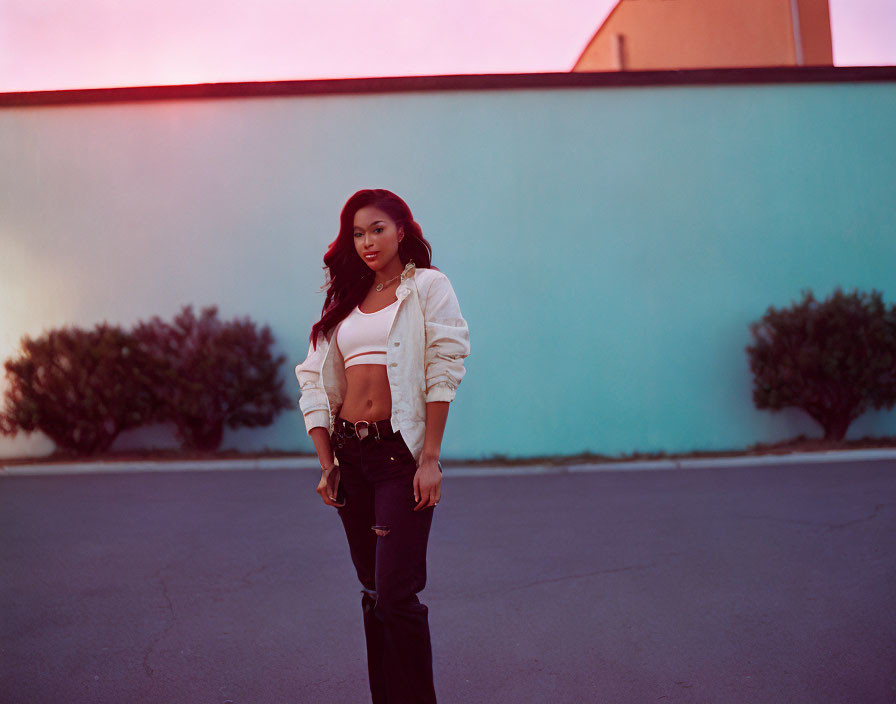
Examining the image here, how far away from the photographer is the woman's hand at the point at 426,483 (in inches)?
102

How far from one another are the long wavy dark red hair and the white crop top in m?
0.09

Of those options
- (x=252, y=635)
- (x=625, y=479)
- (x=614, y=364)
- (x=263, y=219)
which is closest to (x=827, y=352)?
(x=614, y=364)

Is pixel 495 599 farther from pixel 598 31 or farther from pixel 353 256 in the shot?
pixel 598 31

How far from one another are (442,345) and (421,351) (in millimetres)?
75

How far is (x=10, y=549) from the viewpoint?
248 inches

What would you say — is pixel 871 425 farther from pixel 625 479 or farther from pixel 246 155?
pixel 246 155

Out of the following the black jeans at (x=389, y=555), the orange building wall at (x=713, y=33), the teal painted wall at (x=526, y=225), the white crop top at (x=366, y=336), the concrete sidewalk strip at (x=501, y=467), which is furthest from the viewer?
the orange building wall at (x=713, y=33)

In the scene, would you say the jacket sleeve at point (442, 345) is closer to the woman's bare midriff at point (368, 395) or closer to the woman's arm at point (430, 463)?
the woman's arm at point (430, 463)

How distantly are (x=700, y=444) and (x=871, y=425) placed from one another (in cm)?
269

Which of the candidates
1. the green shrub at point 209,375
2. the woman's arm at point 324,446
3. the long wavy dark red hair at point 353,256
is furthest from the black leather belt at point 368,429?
the green shrub at point 209,375

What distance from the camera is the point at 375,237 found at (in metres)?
2.87

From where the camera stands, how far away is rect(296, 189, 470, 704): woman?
8.43 feet

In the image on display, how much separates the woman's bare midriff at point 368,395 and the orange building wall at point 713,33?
15283mm

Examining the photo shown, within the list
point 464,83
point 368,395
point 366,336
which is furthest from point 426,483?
point 464,83
